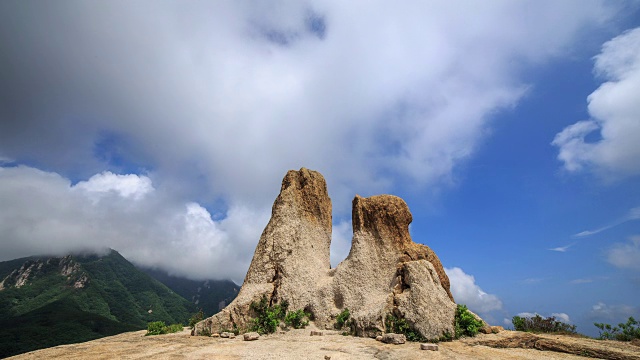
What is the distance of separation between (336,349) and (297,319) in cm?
782

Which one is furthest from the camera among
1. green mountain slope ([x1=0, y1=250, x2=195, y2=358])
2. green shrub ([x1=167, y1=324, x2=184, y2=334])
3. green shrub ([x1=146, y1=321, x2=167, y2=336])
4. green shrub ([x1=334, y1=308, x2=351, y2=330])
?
green mountain slope ([x1=0, y1=250, x2=195, y2=358])

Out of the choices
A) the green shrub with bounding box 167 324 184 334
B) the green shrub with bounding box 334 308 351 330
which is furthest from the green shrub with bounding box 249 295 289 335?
the green shrub with bounding box 167 324 184 334

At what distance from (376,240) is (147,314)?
5185 inches

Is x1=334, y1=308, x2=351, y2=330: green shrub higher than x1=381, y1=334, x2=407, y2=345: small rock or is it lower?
higher

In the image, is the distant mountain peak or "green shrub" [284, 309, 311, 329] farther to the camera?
the distant mountain peak

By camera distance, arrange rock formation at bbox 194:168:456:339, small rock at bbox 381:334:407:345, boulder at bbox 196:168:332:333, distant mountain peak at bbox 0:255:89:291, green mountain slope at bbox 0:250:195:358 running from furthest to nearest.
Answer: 1. distant mountain peak at bbox 0:255:89:291
2. green mountain slope at bbox 0:250:195:358
3. boulder at bbox 196:168:332:333
4. rock formation at bbox 194:168:456:339
5. small rock at bbox 381:334:407:345

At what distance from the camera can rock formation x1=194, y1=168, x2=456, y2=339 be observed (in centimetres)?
1955

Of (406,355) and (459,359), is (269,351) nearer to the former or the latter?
(406,355)

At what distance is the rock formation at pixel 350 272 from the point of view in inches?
770

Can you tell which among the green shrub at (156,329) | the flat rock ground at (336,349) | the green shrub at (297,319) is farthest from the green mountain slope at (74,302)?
the green shrub at (297,319)

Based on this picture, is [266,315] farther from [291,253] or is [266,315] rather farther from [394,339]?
[394,339]

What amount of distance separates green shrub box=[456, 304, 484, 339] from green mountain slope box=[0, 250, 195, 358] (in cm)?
8210

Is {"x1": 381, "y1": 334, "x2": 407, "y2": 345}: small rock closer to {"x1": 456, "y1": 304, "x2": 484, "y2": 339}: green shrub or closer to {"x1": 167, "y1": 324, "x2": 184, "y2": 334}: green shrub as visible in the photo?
{"x1": 456, "y1": 304, "x2": 484, "y2": 339}: green shrub

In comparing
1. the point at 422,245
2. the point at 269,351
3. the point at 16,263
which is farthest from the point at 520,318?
the point at 16,263
